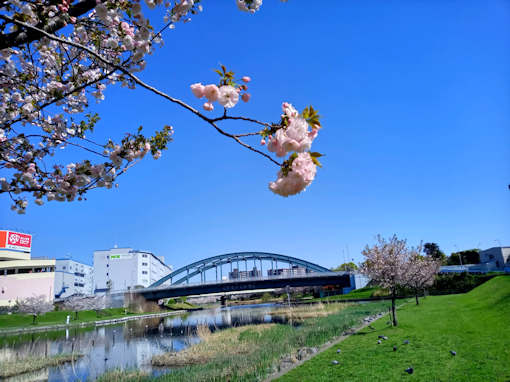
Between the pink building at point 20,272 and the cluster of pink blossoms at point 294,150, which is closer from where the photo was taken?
the cluster of pink blossoms at point 294,150

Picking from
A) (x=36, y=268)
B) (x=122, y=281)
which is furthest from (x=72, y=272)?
(x=36, y=268)

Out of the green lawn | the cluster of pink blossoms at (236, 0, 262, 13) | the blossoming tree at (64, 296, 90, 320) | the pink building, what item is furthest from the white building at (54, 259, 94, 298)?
the cluster of pink blossoms at (236, 0, 262, 13)

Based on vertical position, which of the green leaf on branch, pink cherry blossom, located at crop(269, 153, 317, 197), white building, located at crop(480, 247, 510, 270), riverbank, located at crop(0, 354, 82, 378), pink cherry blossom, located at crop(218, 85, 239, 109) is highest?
pink cherry blossom, located at crop(218, 85, 239, 109)

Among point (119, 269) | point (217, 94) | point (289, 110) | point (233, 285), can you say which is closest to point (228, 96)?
point (217, 94)

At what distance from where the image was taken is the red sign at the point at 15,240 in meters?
58.4

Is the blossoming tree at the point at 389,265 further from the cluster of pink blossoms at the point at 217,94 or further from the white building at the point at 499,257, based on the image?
the white building at the point at 499,257

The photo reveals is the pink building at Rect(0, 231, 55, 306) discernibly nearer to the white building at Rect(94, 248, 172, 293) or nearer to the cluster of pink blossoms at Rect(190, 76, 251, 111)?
the white building at Rect(94, 248, 172, 293)

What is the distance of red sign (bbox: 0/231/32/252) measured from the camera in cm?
5838

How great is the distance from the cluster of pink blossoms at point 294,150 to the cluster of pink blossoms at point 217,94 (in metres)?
0.47

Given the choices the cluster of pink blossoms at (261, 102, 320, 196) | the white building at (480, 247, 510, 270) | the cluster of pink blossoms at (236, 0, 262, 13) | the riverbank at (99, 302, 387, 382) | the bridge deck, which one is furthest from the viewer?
the bridge deck

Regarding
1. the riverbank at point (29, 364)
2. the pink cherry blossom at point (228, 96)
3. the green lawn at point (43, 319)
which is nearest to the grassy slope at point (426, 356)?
the pink cherry blossom at point (228, 96)

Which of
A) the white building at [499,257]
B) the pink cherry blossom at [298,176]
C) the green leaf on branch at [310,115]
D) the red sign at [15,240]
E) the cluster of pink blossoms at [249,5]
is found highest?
the red sign at [15,240]

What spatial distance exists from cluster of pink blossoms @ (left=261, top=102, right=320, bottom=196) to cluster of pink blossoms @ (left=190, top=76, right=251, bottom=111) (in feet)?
1.53

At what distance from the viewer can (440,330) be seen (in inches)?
496
